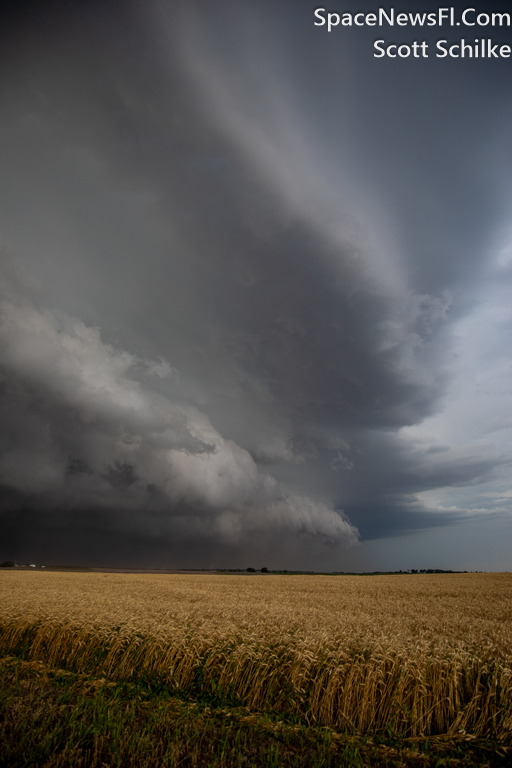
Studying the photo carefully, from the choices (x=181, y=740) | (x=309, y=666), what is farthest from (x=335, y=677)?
(x=181, y=740)

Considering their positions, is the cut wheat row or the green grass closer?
the green grass

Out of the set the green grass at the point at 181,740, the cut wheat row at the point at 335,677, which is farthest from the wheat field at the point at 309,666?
the green grass at the point at 181,740

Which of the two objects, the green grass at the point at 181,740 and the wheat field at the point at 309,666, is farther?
the wheat field at the point at 309,666

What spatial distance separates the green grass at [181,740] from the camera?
551 cm

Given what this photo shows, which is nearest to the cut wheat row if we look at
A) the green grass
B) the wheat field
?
the wheat field

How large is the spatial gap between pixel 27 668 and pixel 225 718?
6.84m

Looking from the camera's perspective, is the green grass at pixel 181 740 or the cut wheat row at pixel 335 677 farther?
the cut wheat row at pixel 335 677

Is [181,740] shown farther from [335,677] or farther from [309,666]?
[335,677]

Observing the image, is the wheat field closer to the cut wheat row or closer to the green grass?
the cut wheat row

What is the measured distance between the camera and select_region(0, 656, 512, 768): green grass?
5.51 metres

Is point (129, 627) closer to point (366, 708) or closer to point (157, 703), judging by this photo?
point (157, 703)

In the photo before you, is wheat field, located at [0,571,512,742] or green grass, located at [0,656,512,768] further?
wheat field, located at [0,571,512,742]

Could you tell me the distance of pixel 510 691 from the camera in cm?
781

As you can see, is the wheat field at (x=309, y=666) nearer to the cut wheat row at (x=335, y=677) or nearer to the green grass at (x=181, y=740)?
the cut wheat row at (x=335, y=677)
